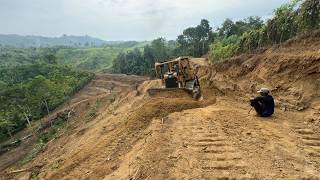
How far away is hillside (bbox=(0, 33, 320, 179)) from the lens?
380 inches

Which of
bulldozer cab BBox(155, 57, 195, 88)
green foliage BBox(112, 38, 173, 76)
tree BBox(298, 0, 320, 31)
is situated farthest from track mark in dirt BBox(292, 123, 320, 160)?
green foliage BBox(112, 38, 173, 76)

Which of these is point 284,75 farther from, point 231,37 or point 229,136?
point 231,37

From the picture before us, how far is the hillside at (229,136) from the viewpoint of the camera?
966 centimetres

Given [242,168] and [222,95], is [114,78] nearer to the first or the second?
[222,95]

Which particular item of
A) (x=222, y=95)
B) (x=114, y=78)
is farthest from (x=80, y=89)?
(x=222, y=95)

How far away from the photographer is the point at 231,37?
53.8 metres

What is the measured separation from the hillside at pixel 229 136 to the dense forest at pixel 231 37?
361 cm

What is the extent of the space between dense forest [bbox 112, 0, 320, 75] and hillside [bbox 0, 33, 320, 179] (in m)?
3.61

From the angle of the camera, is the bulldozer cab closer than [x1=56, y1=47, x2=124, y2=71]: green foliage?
Yes

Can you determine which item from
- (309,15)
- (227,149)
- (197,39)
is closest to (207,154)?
(227,149)

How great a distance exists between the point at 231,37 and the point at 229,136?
43472 mm

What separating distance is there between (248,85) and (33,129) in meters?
Result: 27.9

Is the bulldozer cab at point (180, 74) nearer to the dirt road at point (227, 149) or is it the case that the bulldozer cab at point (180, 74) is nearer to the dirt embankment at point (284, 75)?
the dirt embankment at point (284, 75)

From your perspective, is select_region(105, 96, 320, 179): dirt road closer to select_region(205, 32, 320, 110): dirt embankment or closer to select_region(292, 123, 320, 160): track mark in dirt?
select_region(292, 123, 320, 160): track mark in dirt
